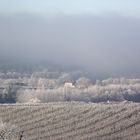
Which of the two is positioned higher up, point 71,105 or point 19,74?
point 19,74

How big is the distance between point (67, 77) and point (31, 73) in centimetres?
674

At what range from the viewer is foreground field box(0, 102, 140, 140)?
198ft

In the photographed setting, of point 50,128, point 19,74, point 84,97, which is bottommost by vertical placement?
point 50,128

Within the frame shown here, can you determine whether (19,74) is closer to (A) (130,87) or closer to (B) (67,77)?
(B) (67,77)

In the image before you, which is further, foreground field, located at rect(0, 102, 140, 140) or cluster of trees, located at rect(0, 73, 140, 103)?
cluster of trees, located at rect(0, 73, 140, 103)

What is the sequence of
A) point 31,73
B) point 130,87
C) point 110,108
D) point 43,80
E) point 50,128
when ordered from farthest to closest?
point 31,73 → point 43,80 → point 130,87 → point 110,108 → point 50,128

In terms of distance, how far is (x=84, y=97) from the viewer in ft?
260

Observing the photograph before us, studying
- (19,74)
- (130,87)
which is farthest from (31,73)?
(130,87)

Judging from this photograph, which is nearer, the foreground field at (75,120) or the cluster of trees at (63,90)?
the foreground field at (75,120)

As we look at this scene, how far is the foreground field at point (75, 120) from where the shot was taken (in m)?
60.3

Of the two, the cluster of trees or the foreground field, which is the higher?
the cluster of trees

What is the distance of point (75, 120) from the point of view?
65625 millimetres

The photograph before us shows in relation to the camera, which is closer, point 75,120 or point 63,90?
point 75,120

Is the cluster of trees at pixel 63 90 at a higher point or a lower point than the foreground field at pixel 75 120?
higher
